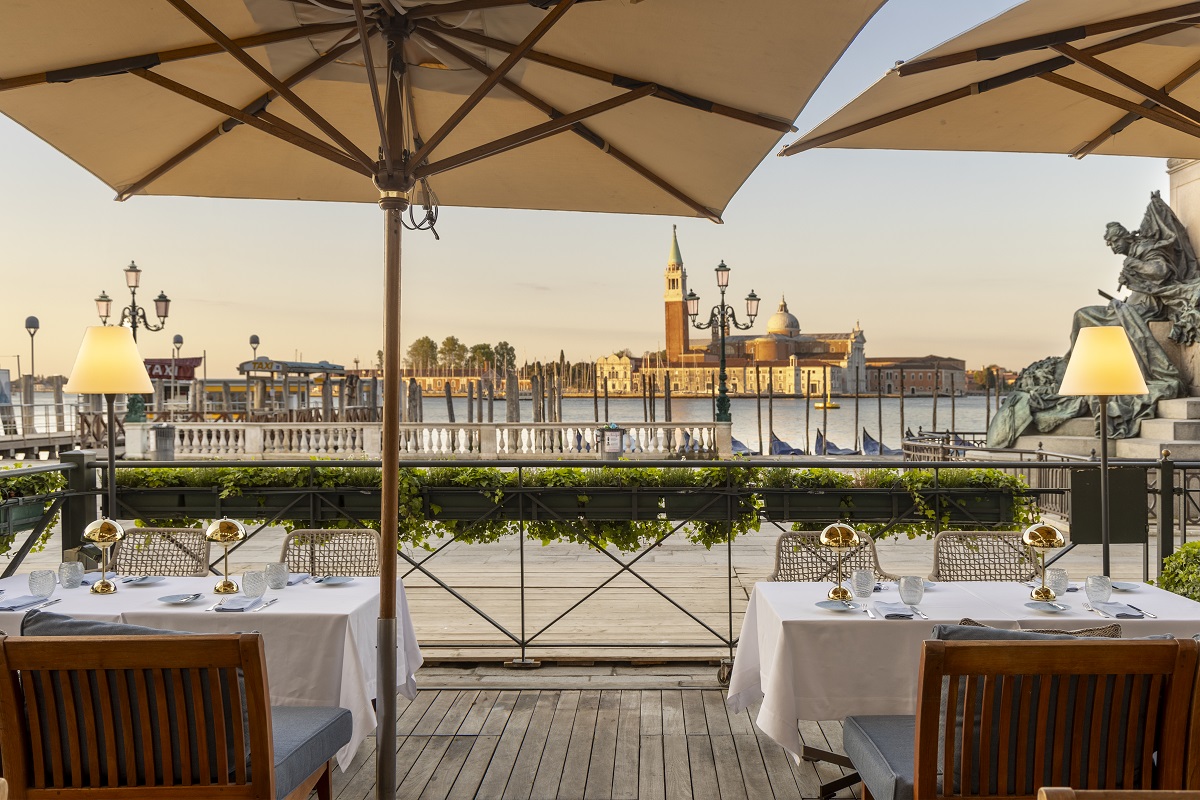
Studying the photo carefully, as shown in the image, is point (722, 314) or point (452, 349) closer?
point (722, 314)

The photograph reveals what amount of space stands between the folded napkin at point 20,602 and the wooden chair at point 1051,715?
306 centimetres

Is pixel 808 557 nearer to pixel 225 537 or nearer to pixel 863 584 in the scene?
pixel 863 584

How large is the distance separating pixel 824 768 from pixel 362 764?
1.81 m

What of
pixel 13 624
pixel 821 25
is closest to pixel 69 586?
pixel 13 624

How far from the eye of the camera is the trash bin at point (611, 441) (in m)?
17.5

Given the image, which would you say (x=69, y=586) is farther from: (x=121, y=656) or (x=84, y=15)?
(x=84, y=15)

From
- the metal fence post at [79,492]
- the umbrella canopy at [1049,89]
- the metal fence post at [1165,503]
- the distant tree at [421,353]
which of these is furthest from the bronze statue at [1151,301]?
the distant tree at [421,353]

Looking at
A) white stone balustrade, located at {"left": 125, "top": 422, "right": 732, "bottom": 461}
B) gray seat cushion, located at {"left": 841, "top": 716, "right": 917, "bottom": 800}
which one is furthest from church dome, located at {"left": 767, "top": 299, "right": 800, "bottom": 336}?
gray seat cushion, located at {"left": 841, "top": 716, "right": 917, "bottom": 800}

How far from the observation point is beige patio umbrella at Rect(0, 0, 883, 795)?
2.42m

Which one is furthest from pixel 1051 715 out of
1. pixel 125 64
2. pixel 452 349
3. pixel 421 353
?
pixel 452 349

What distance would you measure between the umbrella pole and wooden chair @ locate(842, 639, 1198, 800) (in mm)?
1522

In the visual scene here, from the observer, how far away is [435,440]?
18656 mm

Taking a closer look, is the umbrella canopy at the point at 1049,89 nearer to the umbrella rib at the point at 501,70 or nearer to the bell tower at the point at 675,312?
the umbrella rib at the point at 501,70

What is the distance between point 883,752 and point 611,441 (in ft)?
50.6
